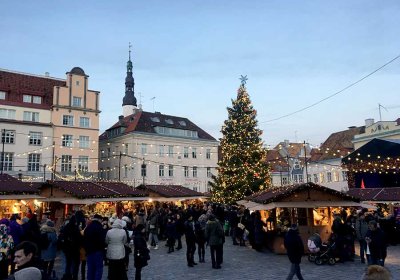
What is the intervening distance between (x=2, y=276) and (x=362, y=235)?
11705 mm

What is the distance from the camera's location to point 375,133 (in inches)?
1537

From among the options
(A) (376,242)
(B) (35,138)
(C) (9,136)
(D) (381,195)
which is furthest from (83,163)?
(A) (376,242)

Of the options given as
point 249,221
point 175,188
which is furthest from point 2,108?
point 249,221

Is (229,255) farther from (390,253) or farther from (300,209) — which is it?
(390,253)

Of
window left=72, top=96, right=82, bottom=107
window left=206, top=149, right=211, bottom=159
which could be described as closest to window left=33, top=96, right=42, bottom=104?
Answer: window left=72, top=96, right=82, bottom=107

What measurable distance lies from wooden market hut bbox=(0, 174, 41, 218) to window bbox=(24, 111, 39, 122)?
2212 cm

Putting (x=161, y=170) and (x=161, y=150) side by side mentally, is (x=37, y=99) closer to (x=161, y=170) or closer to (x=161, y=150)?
(x=161, y=150)

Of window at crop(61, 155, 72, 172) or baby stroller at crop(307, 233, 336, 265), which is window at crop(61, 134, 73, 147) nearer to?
window at crop(61, 155, 72, 172)

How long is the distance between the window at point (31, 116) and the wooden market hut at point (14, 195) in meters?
22.1

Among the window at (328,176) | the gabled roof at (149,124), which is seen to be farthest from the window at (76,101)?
the window at (328,176)

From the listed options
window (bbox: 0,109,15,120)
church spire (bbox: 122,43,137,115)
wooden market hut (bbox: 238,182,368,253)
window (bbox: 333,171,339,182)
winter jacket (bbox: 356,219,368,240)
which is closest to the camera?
winter jacket (bbox: 356,219,368,240)

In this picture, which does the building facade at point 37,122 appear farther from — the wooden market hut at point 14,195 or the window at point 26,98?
the wooden market hut at point 14,195

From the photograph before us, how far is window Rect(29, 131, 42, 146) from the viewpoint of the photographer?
4084 cm

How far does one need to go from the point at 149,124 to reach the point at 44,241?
139ft
